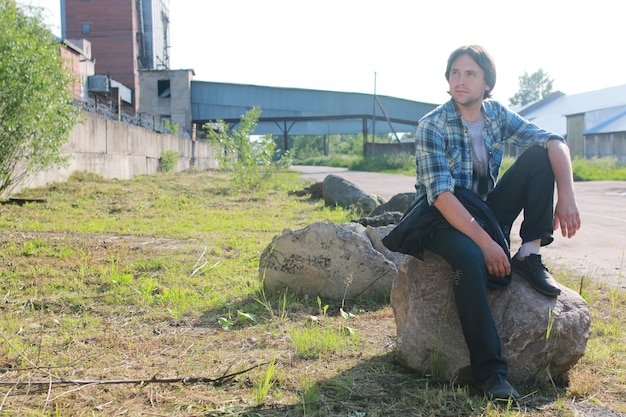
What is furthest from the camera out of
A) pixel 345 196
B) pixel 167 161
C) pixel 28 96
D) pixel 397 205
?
pixel 167 161

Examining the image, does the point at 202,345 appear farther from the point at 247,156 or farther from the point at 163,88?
the point at 163,88

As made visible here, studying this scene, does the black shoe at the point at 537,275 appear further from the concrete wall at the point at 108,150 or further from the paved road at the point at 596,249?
the concrete wall at the point at 108,150

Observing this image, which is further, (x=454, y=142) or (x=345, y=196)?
(x=345, y=196)

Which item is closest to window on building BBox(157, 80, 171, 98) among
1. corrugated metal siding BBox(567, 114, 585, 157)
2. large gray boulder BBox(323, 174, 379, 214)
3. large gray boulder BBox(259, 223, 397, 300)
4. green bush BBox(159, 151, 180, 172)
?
green bush BBox(159, 151, 180, 172)

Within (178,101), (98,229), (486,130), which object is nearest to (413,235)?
(486,130)

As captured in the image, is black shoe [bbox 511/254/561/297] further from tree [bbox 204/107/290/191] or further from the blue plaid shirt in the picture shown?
tree [bbox 204/107/290/191]

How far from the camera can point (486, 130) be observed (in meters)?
3.21

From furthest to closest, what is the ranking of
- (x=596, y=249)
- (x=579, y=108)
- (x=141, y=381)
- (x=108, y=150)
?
(x=579, y=108) < (x=108, y=150) < (x=596, y=249) < (x=141, y=381)

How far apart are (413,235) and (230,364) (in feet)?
3.67

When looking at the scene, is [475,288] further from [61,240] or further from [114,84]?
[114,84]

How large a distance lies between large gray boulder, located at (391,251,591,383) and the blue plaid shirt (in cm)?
41

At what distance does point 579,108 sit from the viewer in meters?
48.6

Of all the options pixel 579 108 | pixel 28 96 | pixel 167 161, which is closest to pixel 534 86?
A: pixel 579 108

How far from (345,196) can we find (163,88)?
32.2 metres
